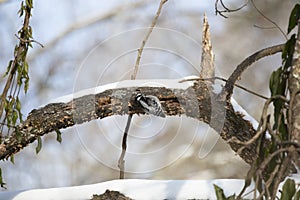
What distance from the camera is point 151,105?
1.62 m

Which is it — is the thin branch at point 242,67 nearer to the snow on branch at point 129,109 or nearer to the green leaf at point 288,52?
the snow on branch at point 129,109

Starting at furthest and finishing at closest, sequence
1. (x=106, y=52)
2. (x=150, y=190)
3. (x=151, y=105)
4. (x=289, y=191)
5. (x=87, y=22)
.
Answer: (x=87, y=22) < (x=106, y=52) < (x=151, y=105) < (x=150, y=190) < (x=289, y=191)

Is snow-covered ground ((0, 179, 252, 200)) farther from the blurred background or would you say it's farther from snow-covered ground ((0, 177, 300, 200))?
the blurred background

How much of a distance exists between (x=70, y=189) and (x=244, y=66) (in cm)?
60

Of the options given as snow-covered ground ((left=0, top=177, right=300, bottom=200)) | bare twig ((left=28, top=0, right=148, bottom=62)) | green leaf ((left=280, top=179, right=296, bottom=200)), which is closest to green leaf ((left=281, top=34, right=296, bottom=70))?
green leaf ((left=280, top=179, right=296, bottom=200))

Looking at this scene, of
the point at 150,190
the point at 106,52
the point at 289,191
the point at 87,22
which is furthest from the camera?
the point at 87,22

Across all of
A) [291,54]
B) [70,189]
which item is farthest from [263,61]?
[291,54]

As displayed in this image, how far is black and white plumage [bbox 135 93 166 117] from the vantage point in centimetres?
161

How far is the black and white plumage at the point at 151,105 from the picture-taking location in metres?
1.61

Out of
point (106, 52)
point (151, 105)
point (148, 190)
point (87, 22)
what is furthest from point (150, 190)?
point (87, 22)

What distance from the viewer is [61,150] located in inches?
218

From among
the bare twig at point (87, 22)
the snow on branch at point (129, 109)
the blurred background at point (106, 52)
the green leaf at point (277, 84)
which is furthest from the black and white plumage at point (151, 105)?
the bare twig at point (87, 22)

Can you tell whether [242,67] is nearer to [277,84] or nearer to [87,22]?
[277,84]

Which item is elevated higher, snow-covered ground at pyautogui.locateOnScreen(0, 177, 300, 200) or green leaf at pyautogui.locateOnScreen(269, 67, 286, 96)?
green leaf at pyautogui.locateOnScreen(269, 67, 286, 96)
